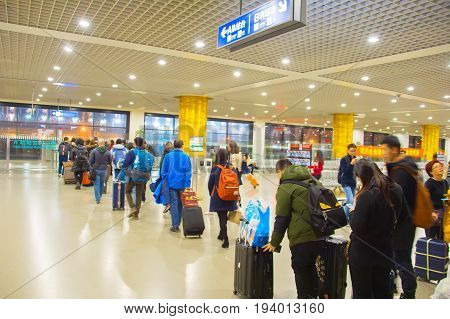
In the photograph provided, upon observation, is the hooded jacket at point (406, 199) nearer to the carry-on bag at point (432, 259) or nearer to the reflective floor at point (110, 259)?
the reflective floor at point (110, 259)

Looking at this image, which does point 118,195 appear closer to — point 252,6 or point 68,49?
point 68,49

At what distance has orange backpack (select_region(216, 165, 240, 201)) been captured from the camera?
477 cm

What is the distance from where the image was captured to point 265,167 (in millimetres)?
13977

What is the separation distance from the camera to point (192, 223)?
5.36 m

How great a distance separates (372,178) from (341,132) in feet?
33.1

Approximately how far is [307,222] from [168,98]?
13540 millimetres

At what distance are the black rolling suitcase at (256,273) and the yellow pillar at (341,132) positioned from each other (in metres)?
7.18

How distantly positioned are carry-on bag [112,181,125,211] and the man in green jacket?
525cm

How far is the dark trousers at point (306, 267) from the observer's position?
8.77 feet

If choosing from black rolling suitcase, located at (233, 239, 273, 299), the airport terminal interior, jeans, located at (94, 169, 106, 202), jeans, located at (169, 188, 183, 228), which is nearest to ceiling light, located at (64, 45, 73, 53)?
the airport terminal interior

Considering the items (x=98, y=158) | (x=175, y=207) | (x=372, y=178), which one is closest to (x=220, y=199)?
(x=175, y=207)

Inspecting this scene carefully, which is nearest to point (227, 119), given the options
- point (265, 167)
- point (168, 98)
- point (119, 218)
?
point (168, 98)

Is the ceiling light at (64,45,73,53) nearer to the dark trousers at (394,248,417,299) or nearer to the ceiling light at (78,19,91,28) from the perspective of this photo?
the ceiling light at (78,19,91,28)

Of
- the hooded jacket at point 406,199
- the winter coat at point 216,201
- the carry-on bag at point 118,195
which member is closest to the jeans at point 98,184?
the carry-on bag at point 118,195
